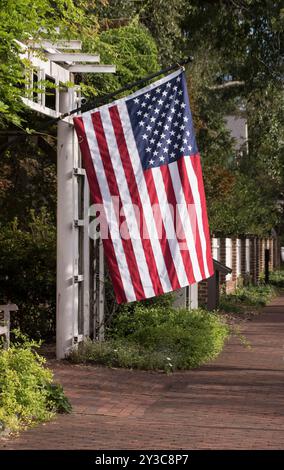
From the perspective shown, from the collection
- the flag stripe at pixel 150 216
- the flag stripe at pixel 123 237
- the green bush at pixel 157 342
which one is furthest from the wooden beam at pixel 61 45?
the green bush at pixel 157 342

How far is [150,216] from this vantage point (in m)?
13.1

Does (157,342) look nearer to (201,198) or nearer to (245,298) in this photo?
(201,198)

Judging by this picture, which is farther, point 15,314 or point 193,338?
point 15,314

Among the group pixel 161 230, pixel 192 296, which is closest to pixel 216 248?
pixel 192 296

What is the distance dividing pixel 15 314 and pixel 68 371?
3.39m

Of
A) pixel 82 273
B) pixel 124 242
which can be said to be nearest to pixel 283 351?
pixel 82 273

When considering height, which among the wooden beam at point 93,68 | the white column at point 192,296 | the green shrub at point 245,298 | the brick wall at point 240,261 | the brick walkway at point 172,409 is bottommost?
the brick walkway at point 172,409

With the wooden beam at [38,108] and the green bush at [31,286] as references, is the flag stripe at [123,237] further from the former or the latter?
the green bush at [31,286]

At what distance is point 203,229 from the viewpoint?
13.5 metres

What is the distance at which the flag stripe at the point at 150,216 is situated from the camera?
13023 mm

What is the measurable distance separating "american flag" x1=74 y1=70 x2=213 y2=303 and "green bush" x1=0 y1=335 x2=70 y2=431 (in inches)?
105

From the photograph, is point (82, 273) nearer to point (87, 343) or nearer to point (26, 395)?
point (87, 343)

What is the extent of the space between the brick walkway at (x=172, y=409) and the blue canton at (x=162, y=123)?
274 cm

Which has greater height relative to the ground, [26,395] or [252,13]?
[252,13]
